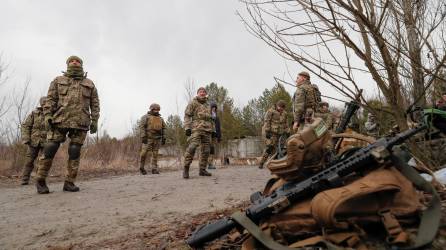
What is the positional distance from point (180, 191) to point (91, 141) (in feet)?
34.3

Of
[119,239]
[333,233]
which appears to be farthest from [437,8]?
[119,239]

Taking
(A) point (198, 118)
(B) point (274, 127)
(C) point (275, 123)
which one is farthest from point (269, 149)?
(A) point (198, 118)

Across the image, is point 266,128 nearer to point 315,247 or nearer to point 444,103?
point 444,103

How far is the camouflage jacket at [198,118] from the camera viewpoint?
263 inches

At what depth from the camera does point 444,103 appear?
374 cm

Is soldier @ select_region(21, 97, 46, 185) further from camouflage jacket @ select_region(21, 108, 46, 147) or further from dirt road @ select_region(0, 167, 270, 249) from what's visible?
dirt road @ select_region(0, 167, 270, 249)

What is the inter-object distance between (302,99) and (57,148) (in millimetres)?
3953

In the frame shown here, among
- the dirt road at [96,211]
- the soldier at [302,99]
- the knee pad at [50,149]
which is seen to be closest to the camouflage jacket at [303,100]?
the soldier at [302,99]

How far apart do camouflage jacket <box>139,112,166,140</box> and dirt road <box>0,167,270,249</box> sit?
3.83 m

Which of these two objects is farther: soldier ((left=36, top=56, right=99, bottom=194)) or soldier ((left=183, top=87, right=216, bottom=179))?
soldier ((left=183, top=87, right=216, bottom=179))

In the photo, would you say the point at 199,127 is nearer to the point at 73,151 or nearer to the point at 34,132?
the point at 73,151

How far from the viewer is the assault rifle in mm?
1658

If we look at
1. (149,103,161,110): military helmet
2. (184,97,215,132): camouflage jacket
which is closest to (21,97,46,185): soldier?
(149,103,161,110): military helmet

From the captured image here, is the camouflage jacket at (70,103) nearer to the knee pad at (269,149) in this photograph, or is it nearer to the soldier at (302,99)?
the soldier at (302,99)
